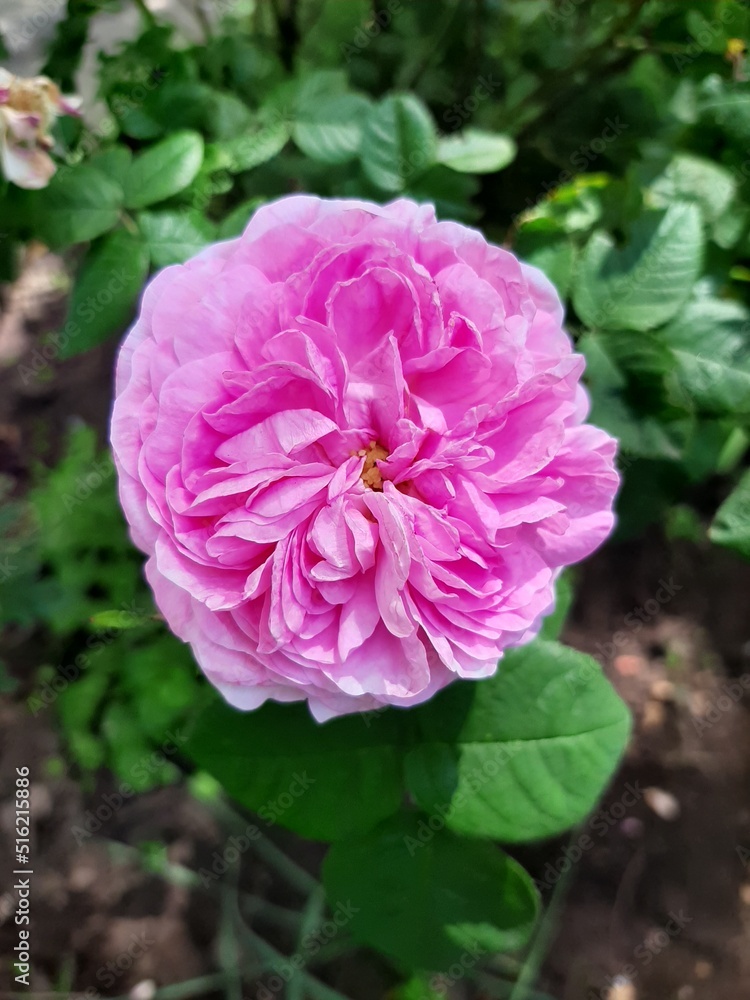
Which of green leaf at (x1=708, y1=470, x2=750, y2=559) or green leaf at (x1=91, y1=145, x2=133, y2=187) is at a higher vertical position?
green leaf at (x1=91, y1=145, x2=133, y2=187)

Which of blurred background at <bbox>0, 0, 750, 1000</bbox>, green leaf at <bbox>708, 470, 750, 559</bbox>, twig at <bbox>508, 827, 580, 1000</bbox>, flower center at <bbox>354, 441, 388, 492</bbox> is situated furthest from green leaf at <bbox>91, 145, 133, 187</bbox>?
twig at <bbox>508, 827, 580, 1000</bbox>

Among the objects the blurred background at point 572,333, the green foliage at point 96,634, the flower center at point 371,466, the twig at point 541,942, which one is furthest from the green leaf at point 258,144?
the twig at point 541,942

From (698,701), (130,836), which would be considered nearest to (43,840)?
(130,836)

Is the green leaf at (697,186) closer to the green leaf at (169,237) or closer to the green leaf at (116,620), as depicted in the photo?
the green leaf at (169,237)

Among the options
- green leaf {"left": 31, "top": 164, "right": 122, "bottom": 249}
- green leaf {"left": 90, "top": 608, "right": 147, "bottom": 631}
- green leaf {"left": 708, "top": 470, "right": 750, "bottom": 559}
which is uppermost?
green leaf {"left": 31, "top": 164, "right": 122, "bottom": 249}

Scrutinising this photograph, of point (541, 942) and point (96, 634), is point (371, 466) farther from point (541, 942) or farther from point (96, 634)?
point (541, 942)

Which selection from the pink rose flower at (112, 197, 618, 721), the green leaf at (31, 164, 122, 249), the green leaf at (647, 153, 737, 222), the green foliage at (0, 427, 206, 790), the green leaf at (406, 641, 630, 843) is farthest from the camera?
the green foliage at (0, 427, 206, 790)

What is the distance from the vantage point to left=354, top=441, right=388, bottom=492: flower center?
1.84 feet

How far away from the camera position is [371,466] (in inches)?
22.2

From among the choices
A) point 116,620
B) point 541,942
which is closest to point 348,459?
point 116,620

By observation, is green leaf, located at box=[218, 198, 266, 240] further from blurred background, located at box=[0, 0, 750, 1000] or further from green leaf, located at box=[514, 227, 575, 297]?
green leaf, located at box=[514, 227, 575, 297]

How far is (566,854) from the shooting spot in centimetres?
130

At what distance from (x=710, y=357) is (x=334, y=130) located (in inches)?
19.3

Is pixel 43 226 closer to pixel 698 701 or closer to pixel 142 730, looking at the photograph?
pixel 142 730
